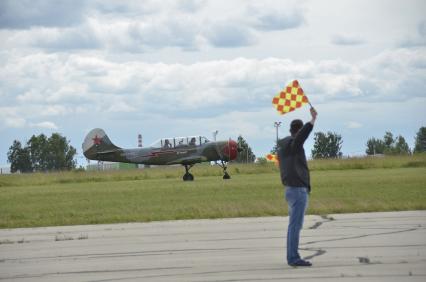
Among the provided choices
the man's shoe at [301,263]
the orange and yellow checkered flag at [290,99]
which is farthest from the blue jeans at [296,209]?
the orange and yellow checkered flag at [290,99]

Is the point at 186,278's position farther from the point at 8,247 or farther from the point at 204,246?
the point at 8,247

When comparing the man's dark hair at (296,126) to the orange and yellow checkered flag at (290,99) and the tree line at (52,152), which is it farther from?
the tree line at (52,152)

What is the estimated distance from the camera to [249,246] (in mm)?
12211

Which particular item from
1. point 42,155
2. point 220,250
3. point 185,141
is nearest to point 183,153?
point 185,141

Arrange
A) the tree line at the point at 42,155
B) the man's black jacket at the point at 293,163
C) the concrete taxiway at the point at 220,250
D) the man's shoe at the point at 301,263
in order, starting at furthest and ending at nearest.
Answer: the tree line at the point at 42,155 < the man's black jacket at the point at 293,163 < the man's shoe at the point at 301,263 < the concrete taxiway at the point at 220,250

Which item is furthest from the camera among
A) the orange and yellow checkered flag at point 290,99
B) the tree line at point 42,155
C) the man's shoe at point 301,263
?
the tree line at point 42,155

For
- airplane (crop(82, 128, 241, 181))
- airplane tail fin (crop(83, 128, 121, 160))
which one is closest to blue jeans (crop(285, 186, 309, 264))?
airplane (crop(82, 128, 241, 181))

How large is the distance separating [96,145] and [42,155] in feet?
318

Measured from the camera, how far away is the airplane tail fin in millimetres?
51938

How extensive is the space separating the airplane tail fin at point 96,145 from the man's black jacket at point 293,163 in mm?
41725

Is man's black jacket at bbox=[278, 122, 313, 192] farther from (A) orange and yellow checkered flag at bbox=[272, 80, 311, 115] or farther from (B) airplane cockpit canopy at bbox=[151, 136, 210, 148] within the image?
(B) airplane cockpit canopy at bbox=[151, 136, 210, 148]

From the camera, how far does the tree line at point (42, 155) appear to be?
143500 mm

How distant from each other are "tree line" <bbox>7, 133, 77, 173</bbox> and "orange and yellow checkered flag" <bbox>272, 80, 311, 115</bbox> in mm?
132280

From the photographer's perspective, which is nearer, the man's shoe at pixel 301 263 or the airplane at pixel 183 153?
the man's shoe at pixel 301 263
